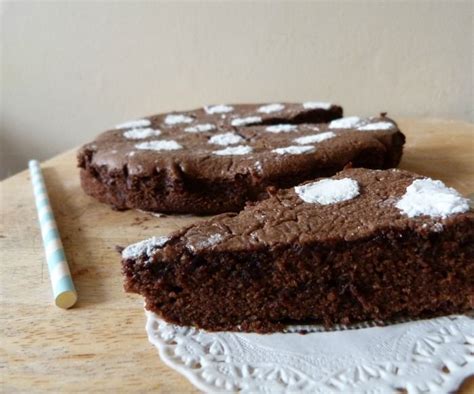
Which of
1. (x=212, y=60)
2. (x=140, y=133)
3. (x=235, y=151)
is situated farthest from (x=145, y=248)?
(x=212, y=60)

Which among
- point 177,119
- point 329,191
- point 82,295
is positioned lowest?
point 82,295

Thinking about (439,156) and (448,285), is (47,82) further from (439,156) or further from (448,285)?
(448,285)

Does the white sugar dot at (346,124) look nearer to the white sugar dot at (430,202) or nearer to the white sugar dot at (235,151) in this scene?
the white sugar dot at (235,151)

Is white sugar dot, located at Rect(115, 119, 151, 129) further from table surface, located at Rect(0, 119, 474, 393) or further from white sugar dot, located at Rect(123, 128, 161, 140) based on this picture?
table surface, located at Rect(0, 119, 474, 393)

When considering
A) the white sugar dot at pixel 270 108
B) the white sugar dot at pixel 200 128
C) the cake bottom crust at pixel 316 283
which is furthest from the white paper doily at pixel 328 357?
the white sugar dot at pixel 270 108

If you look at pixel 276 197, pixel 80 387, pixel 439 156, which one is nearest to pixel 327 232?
pixel 276 197

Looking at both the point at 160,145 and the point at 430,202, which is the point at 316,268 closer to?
the point at 430,202
